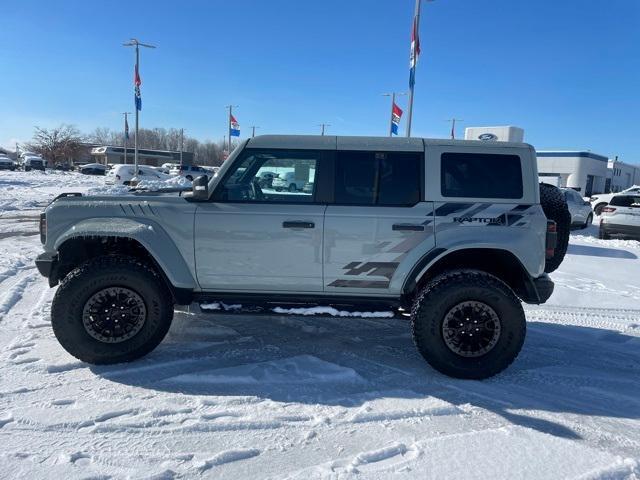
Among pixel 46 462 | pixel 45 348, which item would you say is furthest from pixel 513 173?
pixel 45 348

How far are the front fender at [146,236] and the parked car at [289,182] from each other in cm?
104

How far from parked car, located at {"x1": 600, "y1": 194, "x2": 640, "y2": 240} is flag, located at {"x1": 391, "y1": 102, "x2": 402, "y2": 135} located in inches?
332

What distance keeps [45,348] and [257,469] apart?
8.75 feet

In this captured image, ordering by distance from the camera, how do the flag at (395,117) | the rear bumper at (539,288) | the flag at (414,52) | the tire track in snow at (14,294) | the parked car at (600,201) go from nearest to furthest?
the rear bumper at (539,288) → the tire track in snow at (14,294) → the flag at (414,52) → the flag at (395,117) → the parked car at (600,201)

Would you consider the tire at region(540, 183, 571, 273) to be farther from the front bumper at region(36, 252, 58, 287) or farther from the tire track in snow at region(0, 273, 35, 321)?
the tire track in snow at region(0, 273, 35, 321)

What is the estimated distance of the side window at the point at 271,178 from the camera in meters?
4.17

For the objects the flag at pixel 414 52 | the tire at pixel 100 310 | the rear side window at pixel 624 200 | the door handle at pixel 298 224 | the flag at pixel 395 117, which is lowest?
the tire at pixel 100 310

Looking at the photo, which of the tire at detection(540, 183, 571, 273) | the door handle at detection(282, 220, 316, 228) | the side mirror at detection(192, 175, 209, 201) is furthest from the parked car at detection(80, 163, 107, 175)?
the tire at detection(540, 183, 571, 273)

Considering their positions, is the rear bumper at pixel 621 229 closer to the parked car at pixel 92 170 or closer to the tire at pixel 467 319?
the tire at pixel 467 319

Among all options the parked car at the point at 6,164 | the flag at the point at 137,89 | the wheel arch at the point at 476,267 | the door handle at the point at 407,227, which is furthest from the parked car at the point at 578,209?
the parked car at the point at 6,164

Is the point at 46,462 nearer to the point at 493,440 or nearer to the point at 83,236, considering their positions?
the point at 83,236

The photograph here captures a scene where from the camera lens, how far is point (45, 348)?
430cm

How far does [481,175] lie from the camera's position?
4141mm

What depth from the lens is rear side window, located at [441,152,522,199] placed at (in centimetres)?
411
